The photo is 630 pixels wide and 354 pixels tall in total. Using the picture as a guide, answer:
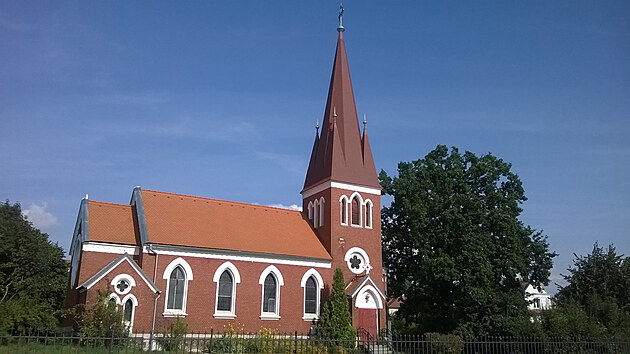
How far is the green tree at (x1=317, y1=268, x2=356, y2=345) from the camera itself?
30422mm

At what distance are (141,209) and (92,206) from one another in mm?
2722

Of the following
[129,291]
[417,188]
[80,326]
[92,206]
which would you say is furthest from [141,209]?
[417,188]

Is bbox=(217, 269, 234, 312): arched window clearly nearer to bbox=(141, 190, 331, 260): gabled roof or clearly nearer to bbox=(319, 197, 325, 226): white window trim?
bbox=(141, 190, 331, 260): gabled roof

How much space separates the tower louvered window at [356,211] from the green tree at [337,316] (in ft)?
15.1

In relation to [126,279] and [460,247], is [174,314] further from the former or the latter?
[460,247]

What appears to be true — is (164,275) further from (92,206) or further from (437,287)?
(437,287)

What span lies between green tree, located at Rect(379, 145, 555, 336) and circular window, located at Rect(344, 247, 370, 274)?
3.83 metres

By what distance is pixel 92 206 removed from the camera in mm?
30031

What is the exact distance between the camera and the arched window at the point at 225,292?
29.8 meters

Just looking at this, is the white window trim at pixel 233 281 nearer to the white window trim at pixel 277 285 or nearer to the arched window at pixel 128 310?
the white window trim at pixel 277 285

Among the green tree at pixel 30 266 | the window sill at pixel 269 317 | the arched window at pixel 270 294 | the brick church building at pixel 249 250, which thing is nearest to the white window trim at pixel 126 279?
the brick church building at pixel 249 250

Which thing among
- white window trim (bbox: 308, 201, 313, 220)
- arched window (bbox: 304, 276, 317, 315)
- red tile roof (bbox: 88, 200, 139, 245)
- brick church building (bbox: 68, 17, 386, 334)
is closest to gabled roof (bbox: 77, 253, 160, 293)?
brick church building (bbox: 68, 17, 386, 334)

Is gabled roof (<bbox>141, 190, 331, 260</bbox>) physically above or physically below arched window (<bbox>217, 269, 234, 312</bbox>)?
above

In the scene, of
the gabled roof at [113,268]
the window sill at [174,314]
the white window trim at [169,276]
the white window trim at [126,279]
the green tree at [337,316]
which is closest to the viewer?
the gabled roof at [113,268]
